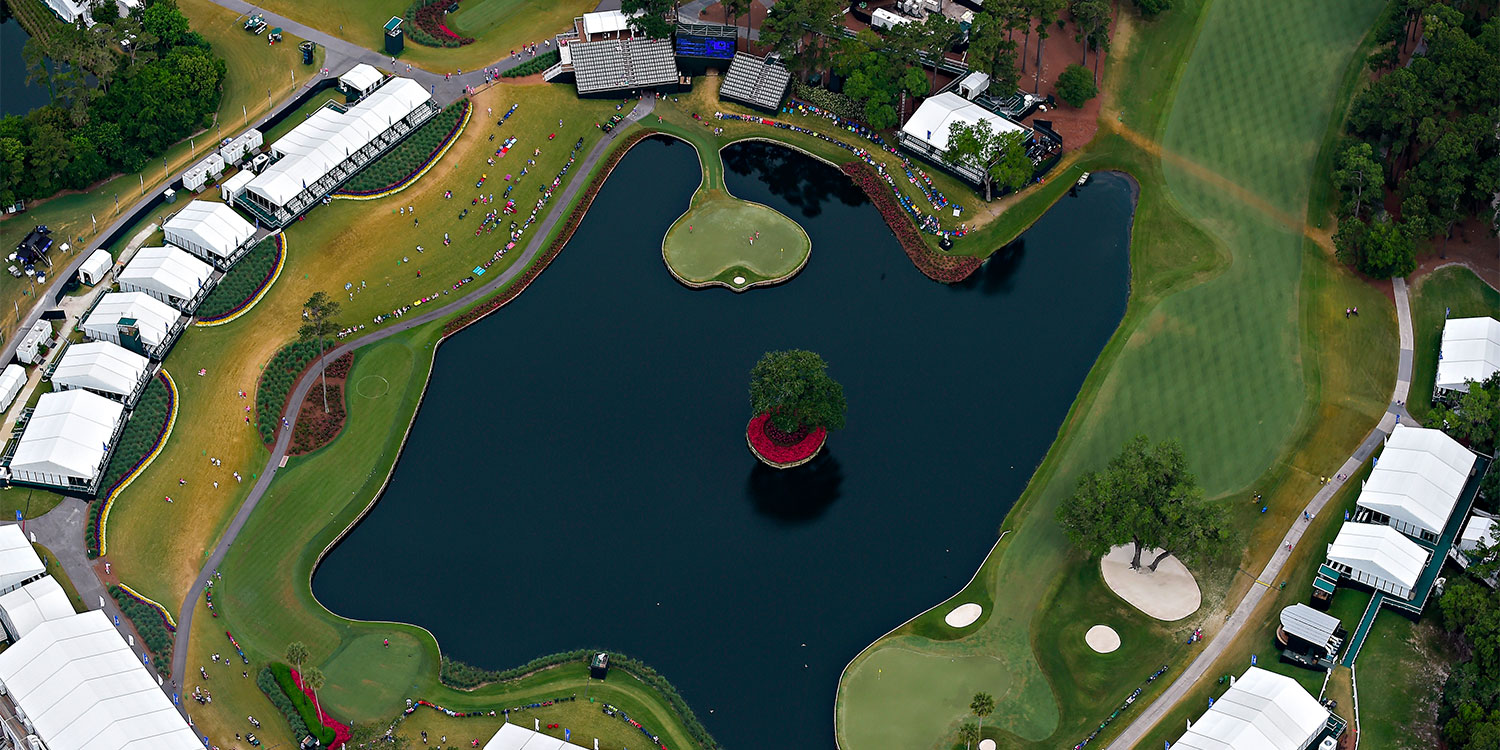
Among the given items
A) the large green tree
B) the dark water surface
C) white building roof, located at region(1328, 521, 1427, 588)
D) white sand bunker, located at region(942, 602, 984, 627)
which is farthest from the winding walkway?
the dark water surface

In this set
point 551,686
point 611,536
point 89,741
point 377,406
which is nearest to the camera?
point 89,741

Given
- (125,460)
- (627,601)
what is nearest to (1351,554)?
(627,601)

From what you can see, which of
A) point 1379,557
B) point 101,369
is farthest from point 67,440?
point 1379,557

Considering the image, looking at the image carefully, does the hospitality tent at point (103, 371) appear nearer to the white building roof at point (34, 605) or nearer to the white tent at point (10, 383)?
the white tent at point (10, 383)

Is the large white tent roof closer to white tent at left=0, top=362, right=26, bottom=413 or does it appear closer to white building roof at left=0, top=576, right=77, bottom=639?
white tent at left=0, top=362, right=26, bottom=413

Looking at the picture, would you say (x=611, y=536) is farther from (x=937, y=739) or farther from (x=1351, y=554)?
(x=1351, y=554)

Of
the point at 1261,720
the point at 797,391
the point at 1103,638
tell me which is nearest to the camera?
the point at 1261,720

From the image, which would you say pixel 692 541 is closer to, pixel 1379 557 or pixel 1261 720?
pixel 1261 720
